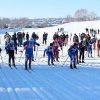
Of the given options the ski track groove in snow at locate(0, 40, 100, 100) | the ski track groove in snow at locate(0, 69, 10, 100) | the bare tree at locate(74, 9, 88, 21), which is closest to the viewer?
the ski track groove in snow at locate(0, 69, 10, 100)

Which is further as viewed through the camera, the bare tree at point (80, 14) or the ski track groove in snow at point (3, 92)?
the bare tree at point (80, 14)

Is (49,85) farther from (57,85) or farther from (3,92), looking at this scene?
(3,92)

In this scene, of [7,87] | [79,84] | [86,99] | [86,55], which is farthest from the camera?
[86,55]

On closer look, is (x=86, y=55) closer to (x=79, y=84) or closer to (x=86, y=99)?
(x=79, y=84)

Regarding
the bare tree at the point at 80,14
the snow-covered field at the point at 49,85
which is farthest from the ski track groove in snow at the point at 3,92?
the bare tree at the point at 80,14

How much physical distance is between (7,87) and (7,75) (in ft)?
10.2

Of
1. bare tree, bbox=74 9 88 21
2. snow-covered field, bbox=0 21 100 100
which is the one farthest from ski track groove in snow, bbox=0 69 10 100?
bare tree, bbox=74 9 88 21

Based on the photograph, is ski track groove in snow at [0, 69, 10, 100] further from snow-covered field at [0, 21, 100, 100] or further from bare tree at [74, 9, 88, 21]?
bare tree at [74, 9, 88, 21]

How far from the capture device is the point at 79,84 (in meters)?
11.7

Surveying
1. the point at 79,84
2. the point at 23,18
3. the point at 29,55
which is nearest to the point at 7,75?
the point at 29,55

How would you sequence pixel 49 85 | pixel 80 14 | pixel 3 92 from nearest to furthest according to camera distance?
1. pixel 3 92
2. pixel 49 85
3. pixel 80 14

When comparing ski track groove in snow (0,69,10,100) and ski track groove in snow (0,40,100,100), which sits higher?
ski track groove in snow (0,69,10,100)

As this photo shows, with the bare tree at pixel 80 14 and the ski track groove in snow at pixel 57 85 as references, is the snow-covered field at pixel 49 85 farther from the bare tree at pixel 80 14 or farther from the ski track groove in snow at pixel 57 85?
the bare tree at pixel 80 14

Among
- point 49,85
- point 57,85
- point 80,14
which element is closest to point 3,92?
point 49,85
